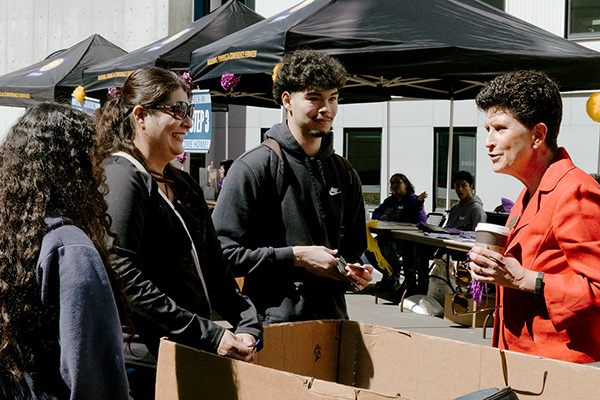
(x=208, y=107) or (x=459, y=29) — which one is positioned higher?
(x=459, y=29)

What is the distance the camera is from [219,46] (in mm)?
6590

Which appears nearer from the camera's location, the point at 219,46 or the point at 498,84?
the point at 498,84

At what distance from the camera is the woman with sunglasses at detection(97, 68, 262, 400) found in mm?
1834

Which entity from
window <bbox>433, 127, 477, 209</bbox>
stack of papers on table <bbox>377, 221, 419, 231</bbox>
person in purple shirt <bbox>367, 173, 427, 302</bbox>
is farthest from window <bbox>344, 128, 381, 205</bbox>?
stack of papers on table <bbox>377, 221, 419, 231</bbox>

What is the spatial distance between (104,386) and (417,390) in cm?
107

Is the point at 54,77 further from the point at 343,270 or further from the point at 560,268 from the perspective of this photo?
the point at 560,268

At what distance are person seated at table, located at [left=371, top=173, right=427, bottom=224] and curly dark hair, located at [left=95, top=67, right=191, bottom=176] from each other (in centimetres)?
740

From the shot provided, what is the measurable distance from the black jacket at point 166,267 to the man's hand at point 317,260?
296mm

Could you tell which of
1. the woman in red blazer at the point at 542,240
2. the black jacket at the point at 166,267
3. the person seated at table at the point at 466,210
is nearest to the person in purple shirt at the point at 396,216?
the person seated at table at the point at 466,210

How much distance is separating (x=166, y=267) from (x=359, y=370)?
0.75 m

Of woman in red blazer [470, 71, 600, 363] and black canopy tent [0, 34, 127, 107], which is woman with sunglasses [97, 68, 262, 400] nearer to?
woman in red blazer [470, 71, 600, 363]

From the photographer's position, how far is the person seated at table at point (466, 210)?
27.3 feet

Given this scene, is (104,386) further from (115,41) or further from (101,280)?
(115,41)

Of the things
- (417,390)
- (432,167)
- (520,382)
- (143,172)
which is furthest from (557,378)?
(432,167)
